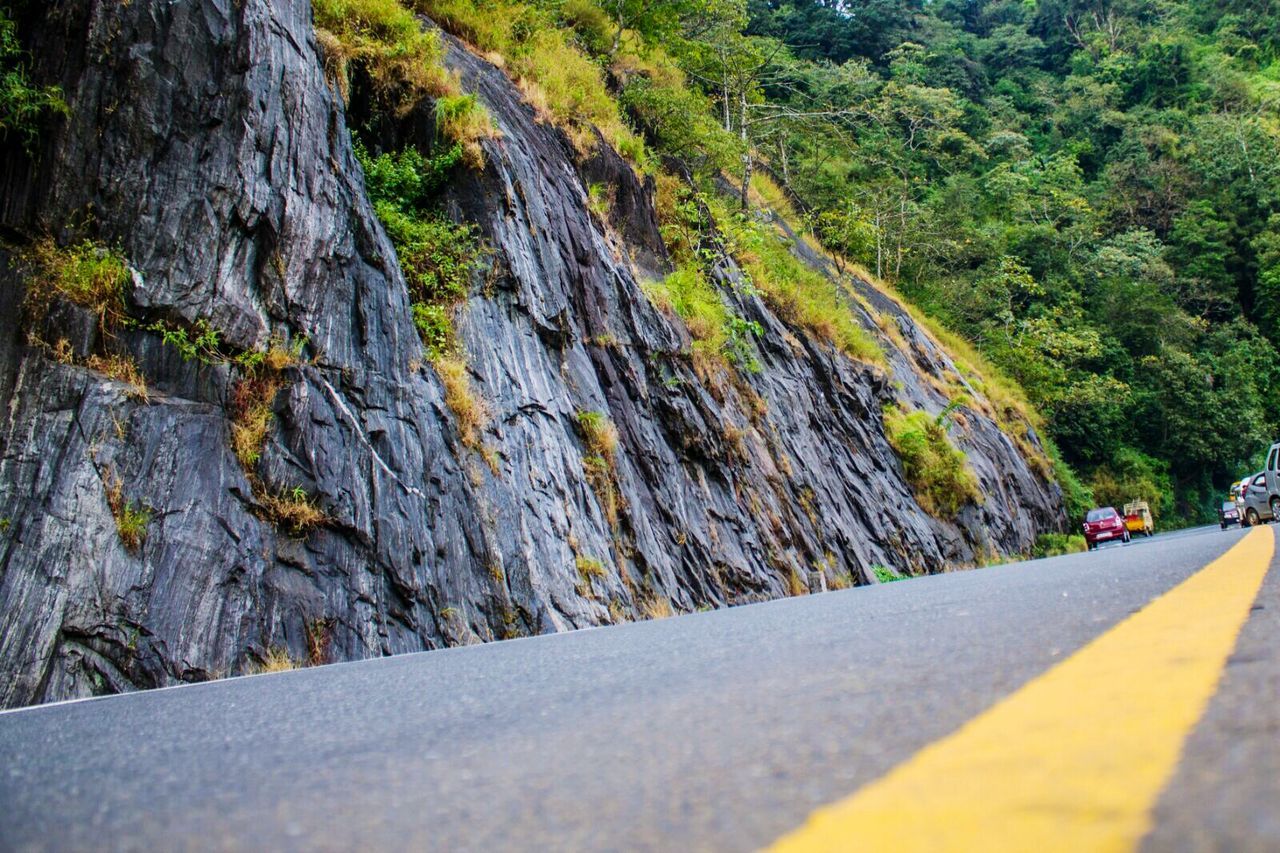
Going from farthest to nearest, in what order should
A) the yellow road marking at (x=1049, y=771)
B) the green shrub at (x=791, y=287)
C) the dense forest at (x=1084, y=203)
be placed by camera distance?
the dense forest at (x=1084, y=203) < the green shrub at (x=791, y=287) < the yellow road marking at (x=1049, y=771)

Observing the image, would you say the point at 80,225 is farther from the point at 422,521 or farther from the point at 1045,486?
the point at 1045,486

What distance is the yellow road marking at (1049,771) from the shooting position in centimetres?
101

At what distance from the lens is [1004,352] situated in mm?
36844

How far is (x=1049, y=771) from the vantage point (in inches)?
47.5

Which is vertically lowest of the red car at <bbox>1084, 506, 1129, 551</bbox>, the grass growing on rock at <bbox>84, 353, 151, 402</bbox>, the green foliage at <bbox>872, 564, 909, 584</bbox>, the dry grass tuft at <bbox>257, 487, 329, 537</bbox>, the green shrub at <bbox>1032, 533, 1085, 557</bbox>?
the green shrub at <bbox>1032, 533, 1085, 557</bbox>

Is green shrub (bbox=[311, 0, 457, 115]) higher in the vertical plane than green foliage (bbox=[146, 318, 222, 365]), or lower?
higher

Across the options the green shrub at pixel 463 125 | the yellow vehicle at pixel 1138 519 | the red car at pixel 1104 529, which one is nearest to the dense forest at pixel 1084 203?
the yellow vehicle at pixel 1138 519

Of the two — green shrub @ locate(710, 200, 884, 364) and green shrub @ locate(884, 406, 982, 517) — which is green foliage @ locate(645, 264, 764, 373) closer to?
green shrub @ locate(710, 200, 884, 364)

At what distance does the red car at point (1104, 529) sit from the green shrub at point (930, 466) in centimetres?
706

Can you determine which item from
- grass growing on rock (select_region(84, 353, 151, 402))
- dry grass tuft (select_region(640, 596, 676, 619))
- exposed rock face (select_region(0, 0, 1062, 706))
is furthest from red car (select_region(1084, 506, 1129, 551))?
grass growing on rock (select_region(84, 353, 151, 402))

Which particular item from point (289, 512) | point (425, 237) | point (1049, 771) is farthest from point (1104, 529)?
point (1049, 771)

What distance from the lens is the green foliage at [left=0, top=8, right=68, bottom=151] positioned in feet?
27.7

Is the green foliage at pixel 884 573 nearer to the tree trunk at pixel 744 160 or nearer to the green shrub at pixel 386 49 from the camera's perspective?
the green shrub at pixel 386 49

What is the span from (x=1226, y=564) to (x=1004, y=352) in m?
33.7
